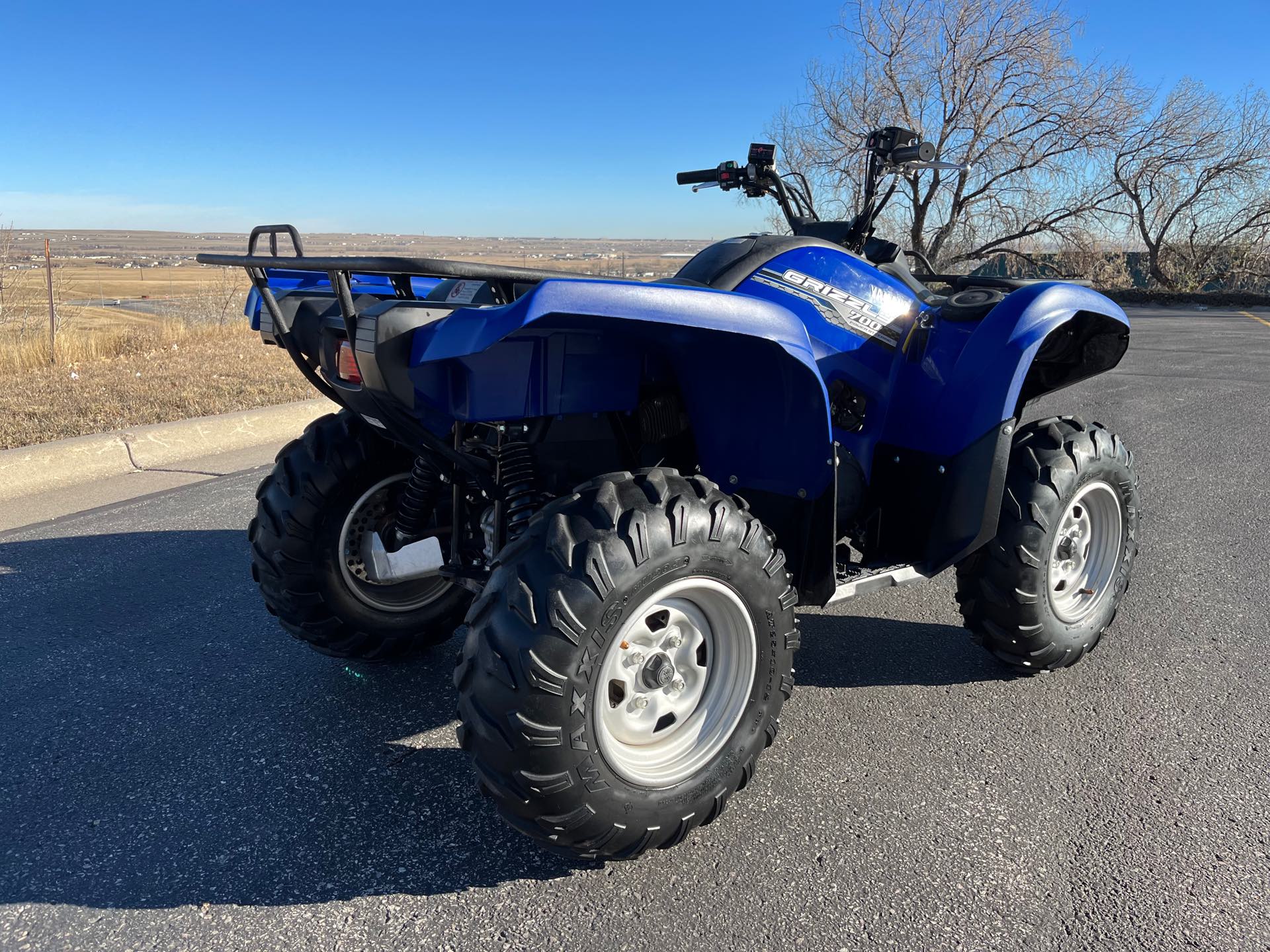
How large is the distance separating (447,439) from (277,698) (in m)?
1.22

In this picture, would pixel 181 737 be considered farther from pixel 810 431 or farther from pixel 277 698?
pixel 810 431

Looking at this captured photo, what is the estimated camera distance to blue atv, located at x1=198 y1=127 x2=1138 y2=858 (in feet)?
7.06

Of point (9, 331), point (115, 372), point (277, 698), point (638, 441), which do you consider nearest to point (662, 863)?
point (638, 441)

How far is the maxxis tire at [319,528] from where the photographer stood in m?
3.10

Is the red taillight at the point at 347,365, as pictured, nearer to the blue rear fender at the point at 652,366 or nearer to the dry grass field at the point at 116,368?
the blue rear fender at the point at 652,366

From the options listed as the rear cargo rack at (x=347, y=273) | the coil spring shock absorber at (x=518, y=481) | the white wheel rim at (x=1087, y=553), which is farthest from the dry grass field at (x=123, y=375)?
the white wheel rim at (x=1087, y=553)

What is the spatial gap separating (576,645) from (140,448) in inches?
218

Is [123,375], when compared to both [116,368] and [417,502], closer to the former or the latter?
[116,368]

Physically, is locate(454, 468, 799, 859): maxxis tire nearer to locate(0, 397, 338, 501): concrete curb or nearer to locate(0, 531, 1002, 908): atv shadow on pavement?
locate(0, 531, 1002, 908): atv shadow on pavement

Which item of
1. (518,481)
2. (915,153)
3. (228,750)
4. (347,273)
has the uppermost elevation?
(915,153)

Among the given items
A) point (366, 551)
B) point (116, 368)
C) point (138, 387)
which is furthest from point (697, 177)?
point (116, 368)

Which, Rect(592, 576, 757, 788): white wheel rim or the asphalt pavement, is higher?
Rect(592, 576, 757, 788): white wheel rim

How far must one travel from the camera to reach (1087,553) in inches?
142

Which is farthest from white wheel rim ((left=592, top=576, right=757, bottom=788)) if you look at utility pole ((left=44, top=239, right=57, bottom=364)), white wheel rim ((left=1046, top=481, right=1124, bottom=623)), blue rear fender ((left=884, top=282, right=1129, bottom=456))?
utility pole ((left=44, top=239, right=57, bottom=364))
